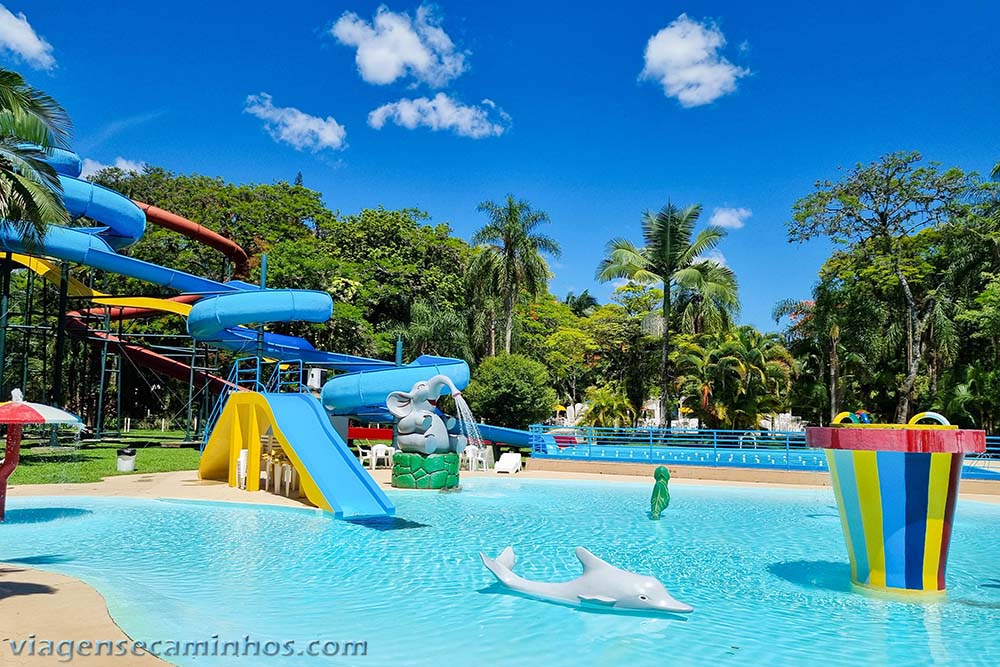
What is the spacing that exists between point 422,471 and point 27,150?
408 inches

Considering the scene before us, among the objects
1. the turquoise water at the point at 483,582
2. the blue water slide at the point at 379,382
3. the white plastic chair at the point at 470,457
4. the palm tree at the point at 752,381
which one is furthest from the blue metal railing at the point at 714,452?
the turquoise water at the point at 483,582

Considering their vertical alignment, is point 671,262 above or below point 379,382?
above

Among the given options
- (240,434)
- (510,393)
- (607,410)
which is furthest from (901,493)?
(607,410)

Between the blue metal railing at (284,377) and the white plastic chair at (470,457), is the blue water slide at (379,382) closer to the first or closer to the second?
the blue metal railing at (284,377)

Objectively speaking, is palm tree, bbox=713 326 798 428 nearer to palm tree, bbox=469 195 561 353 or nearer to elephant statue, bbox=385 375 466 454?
palm tree, bbox=469 195 561 353

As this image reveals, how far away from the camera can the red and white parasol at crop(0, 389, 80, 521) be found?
10.6 metres

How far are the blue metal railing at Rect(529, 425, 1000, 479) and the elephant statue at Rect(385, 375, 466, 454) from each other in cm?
868

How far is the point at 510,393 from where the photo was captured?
30.5 metres

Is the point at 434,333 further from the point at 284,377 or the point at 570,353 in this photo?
the point at 284,377

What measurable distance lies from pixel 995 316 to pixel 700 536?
21036 mm

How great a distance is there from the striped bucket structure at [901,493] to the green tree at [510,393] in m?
22.7

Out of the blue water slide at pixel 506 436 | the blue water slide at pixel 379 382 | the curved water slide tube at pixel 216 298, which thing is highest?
the curved water slide tube at pixel 216 298

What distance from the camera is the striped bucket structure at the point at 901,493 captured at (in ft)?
24.3

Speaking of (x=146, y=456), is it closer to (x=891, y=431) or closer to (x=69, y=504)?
(x=69, y=504)
